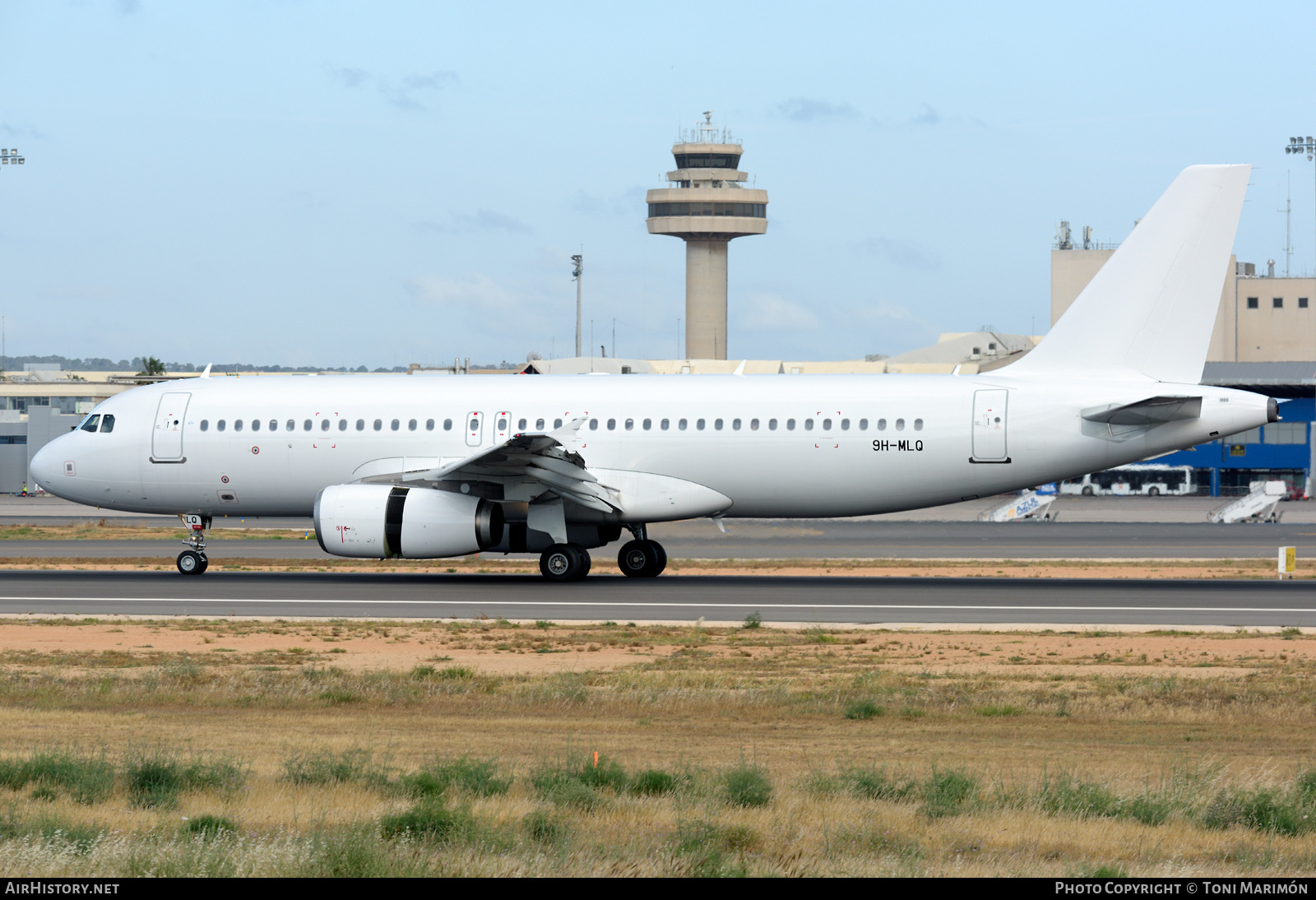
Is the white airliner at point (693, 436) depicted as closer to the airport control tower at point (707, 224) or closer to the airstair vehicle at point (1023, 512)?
the airstair vehicle at point (1023, 512)

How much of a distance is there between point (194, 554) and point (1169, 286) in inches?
826

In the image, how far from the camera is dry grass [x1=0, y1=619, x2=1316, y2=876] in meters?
8.46

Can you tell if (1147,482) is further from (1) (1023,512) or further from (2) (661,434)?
(2) (661,434)

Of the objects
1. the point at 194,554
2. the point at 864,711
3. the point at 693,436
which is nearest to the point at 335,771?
the point at 864,711

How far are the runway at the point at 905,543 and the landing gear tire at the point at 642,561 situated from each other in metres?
5.53

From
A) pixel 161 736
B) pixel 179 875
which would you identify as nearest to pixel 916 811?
pixel 179 875

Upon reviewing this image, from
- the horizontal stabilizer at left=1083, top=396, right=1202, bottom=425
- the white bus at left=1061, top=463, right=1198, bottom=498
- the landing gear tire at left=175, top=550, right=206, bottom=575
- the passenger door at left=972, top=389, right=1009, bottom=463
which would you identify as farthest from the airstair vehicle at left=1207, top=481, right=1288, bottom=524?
the landing gear tire at left=175, top=550, right=206, bottom=575

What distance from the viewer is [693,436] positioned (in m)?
28.8

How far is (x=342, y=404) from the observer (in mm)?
30250

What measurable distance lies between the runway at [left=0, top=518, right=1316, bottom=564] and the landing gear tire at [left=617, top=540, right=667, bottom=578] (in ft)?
18.2

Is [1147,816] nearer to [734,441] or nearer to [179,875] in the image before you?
[179,875]

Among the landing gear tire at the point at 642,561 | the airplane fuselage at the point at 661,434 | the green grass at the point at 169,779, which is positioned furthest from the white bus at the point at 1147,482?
the green grass at the point at 169,779

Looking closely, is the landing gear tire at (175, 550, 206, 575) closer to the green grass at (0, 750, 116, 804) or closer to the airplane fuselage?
the airplane fuselage

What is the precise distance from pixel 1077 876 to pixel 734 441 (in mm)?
20837
